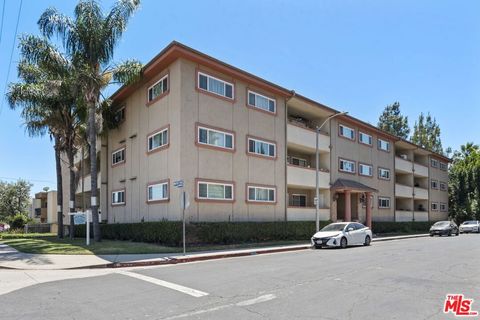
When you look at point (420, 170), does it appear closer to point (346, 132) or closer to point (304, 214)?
point (346, 132)

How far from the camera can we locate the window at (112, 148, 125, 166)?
29727 mm

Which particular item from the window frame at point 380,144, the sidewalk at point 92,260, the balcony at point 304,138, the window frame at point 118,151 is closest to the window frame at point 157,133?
the window frame at point 118,151

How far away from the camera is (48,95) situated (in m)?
26.0

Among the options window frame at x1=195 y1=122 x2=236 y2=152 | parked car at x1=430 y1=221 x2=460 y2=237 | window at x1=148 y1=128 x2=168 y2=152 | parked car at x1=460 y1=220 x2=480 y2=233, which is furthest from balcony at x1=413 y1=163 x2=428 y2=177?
window at x1=148 y1=128 x2=168 y2=152

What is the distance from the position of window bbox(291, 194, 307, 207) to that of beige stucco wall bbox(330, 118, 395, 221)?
272 cm

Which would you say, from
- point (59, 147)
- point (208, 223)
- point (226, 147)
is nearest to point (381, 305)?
point (208, 223)

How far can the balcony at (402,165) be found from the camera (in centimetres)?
4612

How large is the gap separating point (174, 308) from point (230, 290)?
6.45ft

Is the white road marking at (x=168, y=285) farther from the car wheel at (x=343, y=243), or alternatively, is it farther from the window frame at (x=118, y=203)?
the window frame at (x=118, y=203)

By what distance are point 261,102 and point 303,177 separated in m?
6.58

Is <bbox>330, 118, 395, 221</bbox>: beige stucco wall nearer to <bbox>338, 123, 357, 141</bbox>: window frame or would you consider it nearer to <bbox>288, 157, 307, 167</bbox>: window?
<bbox>338, 123, 357, 141</bbox>: window frame

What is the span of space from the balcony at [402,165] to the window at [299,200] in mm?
17058

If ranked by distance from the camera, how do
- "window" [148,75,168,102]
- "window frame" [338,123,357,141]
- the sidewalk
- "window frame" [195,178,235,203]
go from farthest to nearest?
"window frame" [338,123,357,141]
"window" [148,75,168,102]
"window frame" [195,178,235,203]
the sidewalk

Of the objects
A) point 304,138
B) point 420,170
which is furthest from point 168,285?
point 420,170
